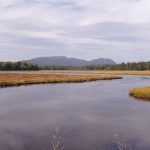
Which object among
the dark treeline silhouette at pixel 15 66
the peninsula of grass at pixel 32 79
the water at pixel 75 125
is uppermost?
the dark treeline silhouette at pixel 15 66

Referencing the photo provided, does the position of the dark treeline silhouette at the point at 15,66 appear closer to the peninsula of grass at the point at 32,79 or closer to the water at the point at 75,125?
the peninsula of grass at the point at 32,79

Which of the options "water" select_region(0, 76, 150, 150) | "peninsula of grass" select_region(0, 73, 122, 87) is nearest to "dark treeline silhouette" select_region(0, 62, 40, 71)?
"peninsula of grass" select_region(0, 73, 122, 87)

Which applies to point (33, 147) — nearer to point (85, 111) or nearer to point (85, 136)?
point (85, 136)

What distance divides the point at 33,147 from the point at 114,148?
14.3 feet

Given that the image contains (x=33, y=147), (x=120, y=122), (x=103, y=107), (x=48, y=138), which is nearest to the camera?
(x=33, y=147)

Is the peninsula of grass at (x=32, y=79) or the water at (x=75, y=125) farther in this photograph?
the peninsula of grass at (x=32, y=79)

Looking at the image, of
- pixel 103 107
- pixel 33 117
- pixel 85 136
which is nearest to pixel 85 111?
pixel 103 107

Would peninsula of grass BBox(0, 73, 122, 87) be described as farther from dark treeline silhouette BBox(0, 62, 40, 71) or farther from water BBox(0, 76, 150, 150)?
dark treeline silhouette BBox(0, 62, 40, 71)

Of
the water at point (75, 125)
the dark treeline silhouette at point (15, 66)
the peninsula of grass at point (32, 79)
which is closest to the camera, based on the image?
the water at point (75, 125)

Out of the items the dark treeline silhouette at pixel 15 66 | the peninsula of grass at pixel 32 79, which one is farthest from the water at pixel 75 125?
the dark treeline silhouette at pixel 15 66

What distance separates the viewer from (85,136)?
1870 centimetres

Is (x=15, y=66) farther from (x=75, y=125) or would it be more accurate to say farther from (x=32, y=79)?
(x=75, y=125)

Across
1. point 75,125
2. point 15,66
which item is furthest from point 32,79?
point 15,66

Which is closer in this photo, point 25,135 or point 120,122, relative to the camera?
point 25,135
